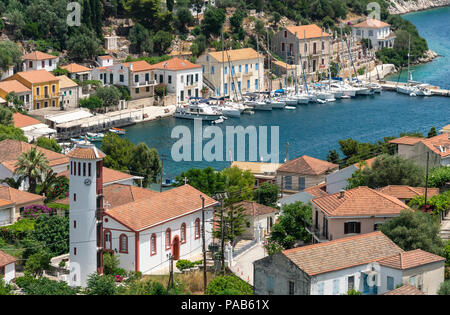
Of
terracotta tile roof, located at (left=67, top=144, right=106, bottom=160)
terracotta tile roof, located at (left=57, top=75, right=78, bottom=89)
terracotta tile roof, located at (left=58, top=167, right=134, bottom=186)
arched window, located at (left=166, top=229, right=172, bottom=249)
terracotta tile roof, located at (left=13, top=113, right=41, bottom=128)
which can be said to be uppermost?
terracotta tile roof, located at (left=67, top=144, right=106, bottom=160)

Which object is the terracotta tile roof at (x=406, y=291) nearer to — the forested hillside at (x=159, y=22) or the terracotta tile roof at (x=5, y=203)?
the terracotta tile roof at (x=5, y=203)

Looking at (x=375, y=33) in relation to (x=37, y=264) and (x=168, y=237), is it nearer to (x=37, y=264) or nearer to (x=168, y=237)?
(x=168, y=237)

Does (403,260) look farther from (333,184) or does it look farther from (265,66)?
(265,66)

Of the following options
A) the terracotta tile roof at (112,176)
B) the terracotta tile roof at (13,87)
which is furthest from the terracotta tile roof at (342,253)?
the terracotta tile roof at (13,87)

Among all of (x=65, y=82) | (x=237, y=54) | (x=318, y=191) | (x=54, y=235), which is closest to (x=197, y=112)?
(x=65, y=82)

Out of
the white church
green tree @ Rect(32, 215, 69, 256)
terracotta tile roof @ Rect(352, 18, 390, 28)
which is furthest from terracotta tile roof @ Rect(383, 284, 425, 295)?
terracotta tile roof @ Rect(352, 18, 390, 28)

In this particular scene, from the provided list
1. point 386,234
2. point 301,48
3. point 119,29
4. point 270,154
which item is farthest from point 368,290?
point 301,48

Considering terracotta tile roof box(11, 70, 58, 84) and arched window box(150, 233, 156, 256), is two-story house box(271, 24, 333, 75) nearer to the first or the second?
terracotta tile roof box(11, 70, 58, 84)

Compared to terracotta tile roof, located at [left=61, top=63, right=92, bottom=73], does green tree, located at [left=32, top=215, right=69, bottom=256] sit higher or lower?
lower
